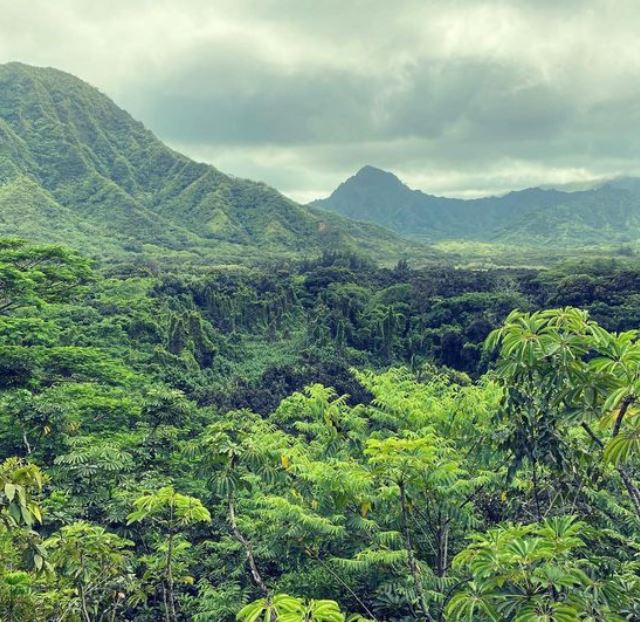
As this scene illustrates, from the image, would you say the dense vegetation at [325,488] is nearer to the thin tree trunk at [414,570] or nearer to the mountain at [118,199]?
the thin tree trunk at [414,570]

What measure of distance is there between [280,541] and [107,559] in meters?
4.33

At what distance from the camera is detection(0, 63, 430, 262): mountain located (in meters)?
128

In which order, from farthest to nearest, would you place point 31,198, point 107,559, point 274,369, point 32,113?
point 32,113 < point 31,198 < point 274,369 < point 107,559

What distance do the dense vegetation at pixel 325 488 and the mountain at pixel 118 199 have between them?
98382mm

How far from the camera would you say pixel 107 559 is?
9.82 meters

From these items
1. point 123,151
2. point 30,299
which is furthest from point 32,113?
point 30,299

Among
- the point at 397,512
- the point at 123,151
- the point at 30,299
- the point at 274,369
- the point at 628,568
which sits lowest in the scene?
the point at 274,369

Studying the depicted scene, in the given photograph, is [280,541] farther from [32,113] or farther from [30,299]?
[32,113]

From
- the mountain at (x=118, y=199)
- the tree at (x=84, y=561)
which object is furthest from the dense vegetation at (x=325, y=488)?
the mountain at (x=118, y=199)

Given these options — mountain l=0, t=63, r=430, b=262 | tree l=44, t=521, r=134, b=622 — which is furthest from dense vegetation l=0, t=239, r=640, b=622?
mountain l=0, t=63, r=430, b=262

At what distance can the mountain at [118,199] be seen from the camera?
128m

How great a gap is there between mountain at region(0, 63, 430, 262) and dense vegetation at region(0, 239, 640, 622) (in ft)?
323

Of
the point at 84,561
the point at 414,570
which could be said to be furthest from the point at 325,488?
the point at 84,561

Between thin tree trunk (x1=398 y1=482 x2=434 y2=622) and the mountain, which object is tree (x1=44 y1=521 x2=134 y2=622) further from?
the mountain
